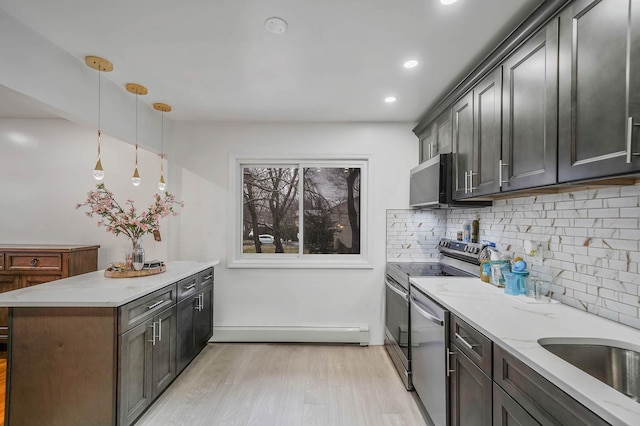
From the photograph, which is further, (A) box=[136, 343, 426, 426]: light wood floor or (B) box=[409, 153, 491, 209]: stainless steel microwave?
(B) box=[409, 153, 491, 209]: stainless steel microwave

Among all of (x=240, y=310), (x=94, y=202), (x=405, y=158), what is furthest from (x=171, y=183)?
(x=405, y=158)

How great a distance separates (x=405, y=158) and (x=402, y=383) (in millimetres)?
2245

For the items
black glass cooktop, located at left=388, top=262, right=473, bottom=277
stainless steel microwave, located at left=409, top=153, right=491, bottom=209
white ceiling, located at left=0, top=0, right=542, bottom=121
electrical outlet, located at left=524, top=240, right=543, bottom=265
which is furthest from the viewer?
black glass cooktop, located at left=388, top=262, right=473, bottom=277

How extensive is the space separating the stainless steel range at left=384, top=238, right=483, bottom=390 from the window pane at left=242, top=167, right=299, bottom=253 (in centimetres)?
124

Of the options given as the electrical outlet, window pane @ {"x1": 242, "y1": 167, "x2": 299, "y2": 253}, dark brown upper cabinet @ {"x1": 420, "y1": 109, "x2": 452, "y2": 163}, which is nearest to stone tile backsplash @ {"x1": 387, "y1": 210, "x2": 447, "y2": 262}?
dark brown upper cabinet @ {"x1": 420, "y1": 109, "x2": 452, "y2": 163}

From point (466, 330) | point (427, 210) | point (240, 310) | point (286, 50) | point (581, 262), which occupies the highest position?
point (286, 50)

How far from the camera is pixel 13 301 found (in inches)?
70.3

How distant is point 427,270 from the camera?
113 inches

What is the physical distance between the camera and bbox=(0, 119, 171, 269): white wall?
11.5 feet

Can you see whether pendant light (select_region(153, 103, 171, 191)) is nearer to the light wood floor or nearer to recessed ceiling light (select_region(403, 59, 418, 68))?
the light wood floor

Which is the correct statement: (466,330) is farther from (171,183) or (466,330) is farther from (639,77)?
(171,183)

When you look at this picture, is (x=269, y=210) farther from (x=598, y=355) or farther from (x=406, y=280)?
(x=598, y=355)

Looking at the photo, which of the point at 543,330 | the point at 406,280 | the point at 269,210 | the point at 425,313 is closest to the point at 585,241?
the point at 543,330

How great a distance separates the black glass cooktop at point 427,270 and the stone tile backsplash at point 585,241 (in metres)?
0.48
